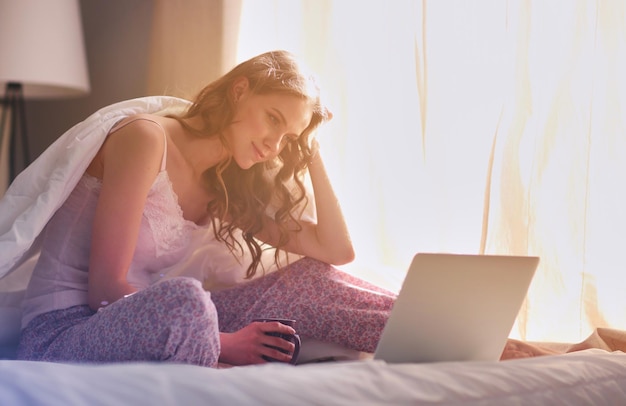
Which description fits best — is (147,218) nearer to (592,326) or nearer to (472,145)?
(472,145)

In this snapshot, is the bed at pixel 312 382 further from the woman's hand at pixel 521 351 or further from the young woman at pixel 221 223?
the woman's hand at pixel 521 351

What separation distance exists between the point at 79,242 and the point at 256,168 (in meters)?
0.46

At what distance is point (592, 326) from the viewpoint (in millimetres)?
1990

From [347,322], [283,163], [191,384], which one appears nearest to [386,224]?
[283,163]

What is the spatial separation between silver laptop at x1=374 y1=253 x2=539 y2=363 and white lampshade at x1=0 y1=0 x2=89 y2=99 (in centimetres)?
181

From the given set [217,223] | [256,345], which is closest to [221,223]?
[217,223]

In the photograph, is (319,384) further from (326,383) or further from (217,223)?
(217,223)

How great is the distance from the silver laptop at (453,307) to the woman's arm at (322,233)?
0.70 m

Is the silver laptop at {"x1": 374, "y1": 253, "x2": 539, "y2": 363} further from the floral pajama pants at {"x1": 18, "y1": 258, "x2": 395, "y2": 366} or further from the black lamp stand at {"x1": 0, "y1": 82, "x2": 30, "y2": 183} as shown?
the black lamp stand at {"x1": 0, "y1": 82, "x2": 30, "y2": 183}

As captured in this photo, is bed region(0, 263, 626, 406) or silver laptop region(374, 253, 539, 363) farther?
silver laptop region(374, 253, 539, 363)

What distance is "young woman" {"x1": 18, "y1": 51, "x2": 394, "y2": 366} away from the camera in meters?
1.51

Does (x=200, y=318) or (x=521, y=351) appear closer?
(x=200, y=318)

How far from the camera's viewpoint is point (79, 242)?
5.41 feet

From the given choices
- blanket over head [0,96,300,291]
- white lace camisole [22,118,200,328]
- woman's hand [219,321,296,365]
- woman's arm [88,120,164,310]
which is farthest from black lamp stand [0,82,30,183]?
woman's hand [219,321,296,365]
